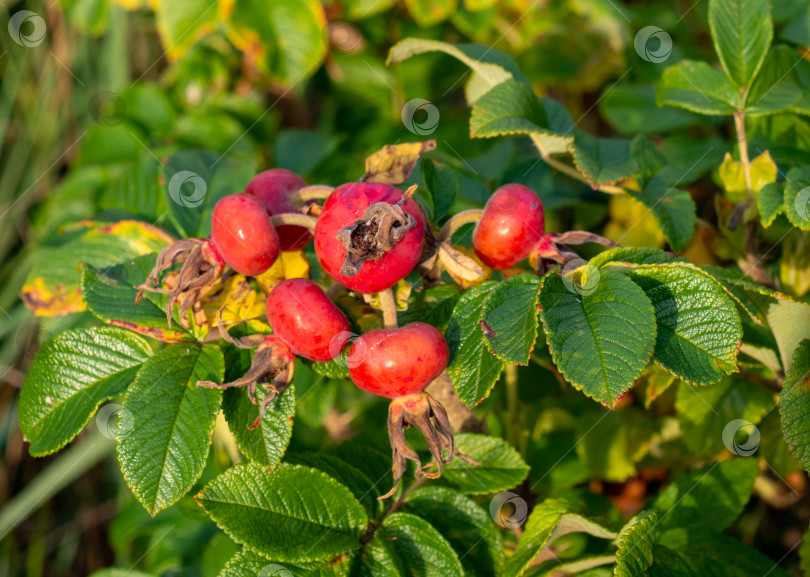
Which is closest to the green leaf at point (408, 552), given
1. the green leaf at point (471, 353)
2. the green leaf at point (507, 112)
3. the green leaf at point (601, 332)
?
the green leaf at point (471, 353)

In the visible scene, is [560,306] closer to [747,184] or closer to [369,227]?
[369,227]

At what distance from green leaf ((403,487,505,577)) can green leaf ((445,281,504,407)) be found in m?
0.30

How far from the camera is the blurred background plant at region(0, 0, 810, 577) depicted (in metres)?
1.66

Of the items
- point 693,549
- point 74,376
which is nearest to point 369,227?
point 74,376

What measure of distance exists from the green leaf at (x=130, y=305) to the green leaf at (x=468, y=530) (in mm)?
513

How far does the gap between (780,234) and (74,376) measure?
147 cm

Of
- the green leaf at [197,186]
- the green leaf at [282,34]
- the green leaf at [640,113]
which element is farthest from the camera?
the green leaf at [282,34]

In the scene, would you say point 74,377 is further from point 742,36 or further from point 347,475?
point 742,36

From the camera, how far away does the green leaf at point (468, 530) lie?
114cm

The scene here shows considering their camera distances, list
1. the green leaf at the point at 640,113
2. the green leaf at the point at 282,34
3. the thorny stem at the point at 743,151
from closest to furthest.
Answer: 1. the thorny stem at the point at 743,151
2. the green leaf at the point at 640,113
3. the green leaf at the point at 282,34

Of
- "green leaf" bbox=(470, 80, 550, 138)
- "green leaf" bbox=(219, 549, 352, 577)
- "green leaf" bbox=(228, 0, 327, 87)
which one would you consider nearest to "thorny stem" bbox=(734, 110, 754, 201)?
"green leaf" bbox=(470, 80, 550, 138)

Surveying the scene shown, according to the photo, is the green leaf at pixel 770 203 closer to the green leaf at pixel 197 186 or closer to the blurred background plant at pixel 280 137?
the blurred background plant at pixel 280 137

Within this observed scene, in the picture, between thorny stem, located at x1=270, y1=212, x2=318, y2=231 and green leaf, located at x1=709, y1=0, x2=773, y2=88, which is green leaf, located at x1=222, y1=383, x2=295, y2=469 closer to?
thorny stem, located at x1=270, y1=212, x2=318, y2=231

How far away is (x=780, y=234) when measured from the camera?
149 centimetres
